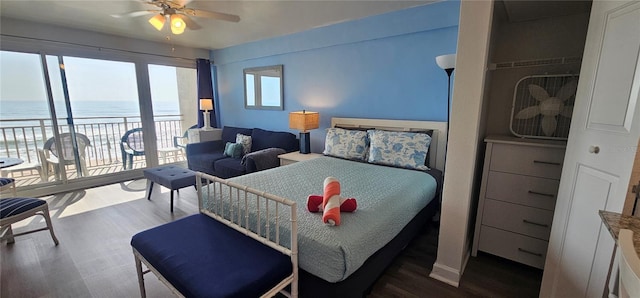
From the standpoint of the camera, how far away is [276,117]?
4.38 m

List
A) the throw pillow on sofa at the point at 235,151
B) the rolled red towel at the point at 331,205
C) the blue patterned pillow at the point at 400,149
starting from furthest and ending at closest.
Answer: the throw pillow on sofa at the point at 235,151 < the blue patterned pillow at the point at 400,149 < the rolled red towel at the point at 331,205

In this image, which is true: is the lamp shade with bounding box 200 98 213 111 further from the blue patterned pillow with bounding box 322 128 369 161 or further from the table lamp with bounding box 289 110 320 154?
the blue patterned pillow with bounding box 322 128 369 161

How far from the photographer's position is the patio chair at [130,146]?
14.8ft

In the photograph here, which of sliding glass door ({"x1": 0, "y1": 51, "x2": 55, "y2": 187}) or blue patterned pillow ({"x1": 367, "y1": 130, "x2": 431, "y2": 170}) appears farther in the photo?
sliding glass door ({"x1": 0, "y1": 51, "x2": 55, "y2": 187})

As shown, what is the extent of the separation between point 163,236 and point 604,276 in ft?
7.35

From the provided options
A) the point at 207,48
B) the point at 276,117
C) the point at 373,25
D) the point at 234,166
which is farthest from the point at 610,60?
the point at 207,48

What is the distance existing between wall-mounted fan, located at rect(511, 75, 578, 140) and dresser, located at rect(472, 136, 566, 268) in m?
0.28

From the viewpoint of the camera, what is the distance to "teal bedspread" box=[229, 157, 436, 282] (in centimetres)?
129

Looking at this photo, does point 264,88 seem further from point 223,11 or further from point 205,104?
point 223,11

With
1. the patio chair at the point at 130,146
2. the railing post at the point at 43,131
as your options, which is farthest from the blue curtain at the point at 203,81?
the railing post at the point at 43,131

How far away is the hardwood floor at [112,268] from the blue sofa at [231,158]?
36.3 inches

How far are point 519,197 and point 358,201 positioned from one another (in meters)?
1.25

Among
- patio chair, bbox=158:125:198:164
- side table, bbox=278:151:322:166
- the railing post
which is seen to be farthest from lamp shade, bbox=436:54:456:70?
the railing post

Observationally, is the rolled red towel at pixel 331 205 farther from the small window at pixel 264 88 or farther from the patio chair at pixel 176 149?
the patio chair at pixel 176 149
